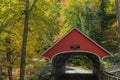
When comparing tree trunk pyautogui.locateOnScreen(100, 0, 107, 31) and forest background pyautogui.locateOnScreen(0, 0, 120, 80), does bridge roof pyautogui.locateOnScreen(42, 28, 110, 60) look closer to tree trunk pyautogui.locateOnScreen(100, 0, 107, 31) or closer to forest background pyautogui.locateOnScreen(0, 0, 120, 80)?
forest background pyautogui.locateOnScreen(0, 0, 120, 80)

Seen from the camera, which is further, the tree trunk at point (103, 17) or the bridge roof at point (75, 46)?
the tree trunk at point (103, 17)

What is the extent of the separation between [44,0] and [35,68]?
677 centimetres

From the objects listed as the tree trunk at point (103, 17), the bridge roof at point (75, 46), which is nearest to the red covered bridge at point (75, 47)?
the bridge roof at point (75, 46)

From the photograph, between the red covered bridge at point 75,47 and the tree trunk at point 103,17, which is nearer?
the red covered bridge at point 75,47

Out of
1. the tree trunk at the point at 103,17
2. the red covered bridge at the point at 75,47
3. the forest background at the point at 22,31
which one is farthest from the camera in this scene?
the tree trunk at the point at 103,17

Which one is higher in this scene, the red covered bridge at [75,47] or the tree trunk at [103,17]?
the tree trunk at [103,17]

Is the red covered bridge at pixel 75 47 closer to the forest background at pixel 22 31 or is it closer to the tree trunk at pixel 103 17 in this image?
the forest background at pixel 22 31

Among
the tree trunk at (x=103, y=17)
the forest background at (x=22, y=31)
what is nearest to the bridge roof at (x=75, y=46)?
the forest background at (x=22, y=31)

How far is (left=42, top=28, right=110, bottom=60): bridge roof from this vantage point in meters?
24.6

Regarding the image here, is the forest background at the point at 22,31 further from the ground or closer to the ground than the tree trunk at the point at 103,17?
closer to the ground

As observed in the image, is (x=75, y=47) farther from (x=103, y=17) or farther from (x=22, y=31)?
(x=103, y=17)

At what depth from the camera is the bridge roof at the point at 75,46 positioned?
80.6ft

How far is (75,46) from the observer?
80.9 ft

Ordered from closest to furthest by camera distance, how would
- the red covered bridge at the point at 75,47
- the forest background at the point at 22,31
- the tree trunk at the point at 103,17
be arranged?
1. the forest background at the point at 22,31
2. the red covered bridge at the point at 75,47
3. the tree trunk at the point at 103,17
